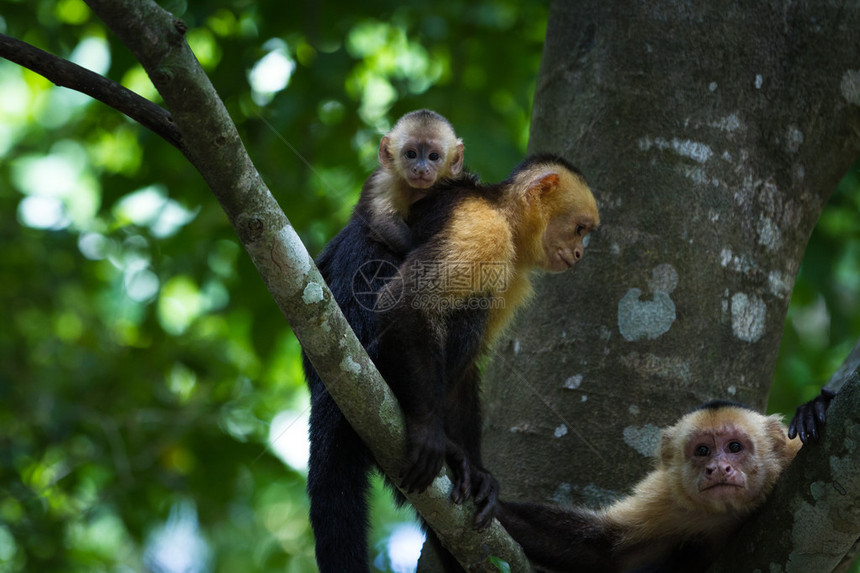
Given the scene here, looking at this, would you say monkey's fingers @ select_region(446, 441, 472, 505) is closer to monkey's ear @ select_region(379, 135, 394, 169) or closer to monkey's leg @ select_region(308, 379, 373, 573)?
monkey's leg @ select_region(308, 379, 373, 573)

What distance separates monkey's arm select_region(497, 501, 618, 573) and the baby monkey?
3.14 ft

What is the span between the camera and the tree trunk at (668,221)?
2.90m

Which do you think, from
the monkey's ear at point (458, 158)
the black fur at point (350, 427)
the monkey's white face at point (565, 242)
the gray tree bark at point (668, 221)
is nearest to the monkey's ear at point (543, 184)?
the monkey's white face at point (565, 242)

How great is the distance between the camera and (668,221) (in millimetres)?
3025

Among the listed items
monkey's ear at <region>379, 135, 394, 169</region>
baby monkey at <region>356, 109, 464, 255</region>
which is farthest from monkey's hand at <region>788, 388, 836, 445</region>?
monkey's ear at <region>379, 135, 394, 169</region>

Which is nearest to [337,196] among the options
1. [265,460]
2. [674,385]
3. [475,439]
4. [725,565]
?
[265,460]

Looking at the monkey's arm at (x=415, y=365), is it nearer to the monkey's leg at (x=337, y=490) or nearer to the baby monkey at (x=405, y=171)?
the monkey's leg at (x=337, y=490)

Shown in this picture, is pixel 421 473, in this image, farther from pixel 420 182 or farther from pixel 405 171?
pixel 405 171

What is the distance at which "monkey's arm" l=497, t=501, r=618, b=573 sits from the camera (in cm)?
274

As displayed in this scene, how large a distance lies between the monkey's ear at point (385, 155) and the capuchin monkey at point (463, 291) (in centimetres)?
59

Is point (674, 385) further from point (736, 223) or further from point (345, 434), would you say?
point (345, 434)

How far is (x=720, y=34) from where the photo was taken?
10.5 ft

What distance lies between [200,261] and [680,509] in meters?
3.27

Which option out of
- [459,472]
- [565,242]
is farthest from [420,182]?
[459,472]
